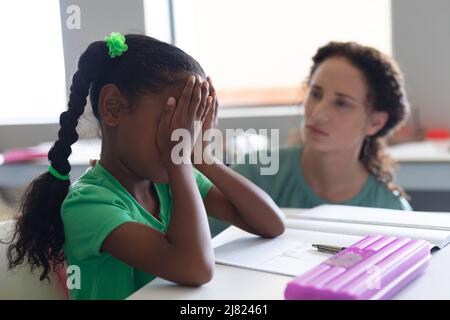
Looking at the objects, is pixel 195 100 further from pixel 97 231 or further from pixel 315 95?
pixel 315 95

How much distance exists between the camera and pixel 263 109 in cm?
267

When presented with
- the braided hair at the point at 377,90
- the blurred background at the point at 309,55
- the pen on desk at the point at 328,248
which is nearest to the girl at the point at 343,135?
the braided hair at the point at 377,90

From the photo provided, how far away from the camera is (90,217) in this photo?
82cm

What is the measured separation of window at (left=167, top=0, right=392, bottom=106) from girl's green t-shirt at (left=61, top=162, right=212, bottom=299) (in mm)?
1493

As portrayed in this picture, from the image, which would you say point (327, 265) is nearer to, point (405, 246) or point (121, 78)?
point (405, 246)

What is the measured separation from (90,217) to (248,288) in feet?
0.84

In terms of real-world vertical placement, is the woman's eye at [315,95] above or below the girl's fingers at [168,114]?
below

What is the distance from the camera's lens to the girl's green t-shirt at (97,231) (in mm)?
813

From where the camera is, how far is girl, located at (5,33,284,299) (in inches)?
31.1

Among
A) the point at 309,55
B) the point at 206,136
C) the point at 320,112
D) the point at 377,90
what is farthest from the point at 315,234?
the point at 309,55

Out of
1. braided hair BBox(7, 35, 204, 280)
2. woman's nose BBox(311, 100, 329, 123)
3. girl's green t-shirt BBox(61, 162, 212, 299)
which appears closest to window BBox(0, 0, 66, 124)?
braided hair BBox(7, 35, 204, 280)

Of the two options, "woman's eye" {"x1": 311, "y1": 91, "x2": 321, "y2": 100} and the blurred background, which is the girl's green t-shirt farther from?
"woman's eye" {"x1": 311, "y1": 91, "x2": 321, "y2": 100}

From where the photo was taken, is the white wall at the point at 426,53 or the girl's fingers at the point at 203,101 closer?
the girl's fingers at the point at 203,101
